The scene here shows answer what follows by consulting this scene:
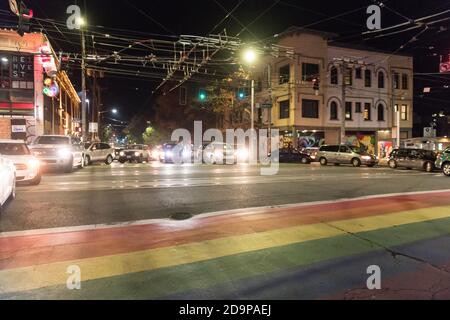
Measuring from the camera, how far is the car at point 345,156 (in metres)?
31.6

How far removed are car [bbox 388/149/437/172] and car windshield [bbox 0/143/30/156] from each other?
76.3 feet

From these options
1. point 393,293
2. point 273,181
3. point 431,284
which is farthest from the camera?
point 273,181

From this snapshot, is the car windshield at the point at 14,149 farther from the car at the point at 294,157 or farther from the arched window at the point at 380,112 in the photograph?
the arched window at the point at 380,112

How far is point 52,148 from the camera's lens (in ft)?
64.5

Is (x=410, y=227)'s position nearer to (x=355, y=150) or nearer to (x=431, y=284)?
(x=431, y=284)

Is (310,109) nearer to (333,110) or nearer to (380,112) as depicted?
(333,110)

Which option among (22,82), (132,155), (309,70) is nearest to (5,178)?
(132,155)

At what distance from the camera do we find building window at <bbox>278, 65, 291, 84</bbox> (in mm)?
41125

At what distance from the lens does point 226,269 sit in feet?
19.1

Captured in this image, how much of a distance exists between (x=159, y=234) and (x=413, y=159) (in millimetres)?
24667

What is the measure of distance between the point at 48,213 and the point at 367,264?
7.01 m

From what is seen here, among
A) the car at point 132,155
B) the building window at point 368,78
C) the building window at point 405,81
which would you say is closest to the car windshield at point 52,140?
the car at point 132,155

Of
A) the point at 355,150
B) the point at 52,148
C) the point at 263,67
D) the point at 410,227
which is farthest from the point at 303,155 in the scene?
the point at 410,227

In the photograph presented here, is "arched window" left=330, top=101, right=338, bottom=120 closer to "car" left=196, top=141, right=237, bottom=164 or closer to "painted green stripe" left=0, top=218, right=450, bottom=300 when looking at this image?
"car" left=196, top=141, right=237, bottom=164
